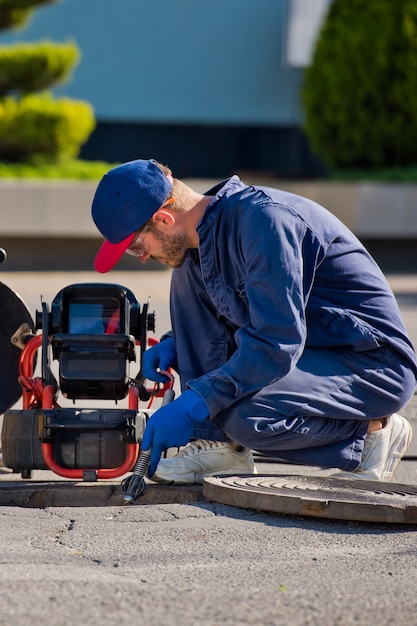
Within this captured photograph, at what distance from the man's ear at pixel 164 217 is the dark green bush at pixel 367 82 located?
30.9 ft

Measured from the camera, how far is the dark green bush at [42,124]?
472 inches

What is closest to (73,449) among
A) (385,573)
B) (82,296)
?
(82,296)

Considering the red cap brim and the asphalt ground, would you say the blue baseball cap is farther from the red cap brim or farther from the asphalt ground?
the asphalt ground

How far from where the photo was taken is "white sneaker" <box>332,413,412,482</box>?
156 inches

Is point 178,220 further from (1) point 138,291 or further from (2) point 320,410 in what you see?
(1) point 138,291

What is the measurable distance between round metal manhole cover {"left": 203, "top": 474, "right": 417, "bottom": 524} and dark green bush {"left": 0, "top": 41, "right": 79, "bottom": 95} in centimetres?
896

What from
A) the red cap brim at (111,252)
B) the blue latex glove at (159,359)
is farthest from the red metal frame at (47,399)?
the red cap brim at (111,252)

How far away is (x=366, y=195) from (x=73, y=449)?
9.09m

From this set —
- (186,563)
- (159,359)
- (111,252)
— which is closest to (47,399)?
(159,359)

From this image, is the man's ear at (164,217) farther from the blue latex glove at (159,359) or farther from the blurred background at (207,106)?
the blurred background at (207,106)

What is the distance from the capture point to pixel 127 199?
142 inches

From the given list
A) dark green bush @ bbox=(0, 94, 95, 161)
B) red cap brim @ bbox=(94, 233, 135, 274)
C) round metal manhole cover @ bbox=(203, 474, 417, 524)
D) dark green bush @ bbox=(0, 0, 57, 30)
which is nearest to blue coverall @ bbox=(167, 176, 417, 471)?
round metal manhole cover @ bbox=(203, 474, 417, 524)

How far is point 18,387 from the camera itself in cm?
437

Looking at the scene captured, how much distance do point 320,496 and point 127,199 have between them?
3.84 ft
